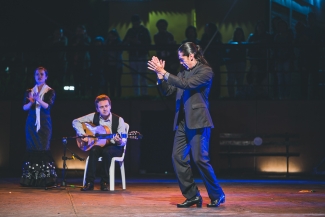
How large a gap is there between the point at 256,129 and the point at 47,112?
4.89 m

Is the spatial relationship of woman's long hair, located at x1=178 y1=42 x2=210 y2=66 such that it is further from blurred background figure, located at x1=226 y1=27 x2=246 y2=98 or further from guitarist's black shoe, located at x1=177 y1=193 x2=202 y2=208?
blurred background figure, located at x1=226 y1=27 x2=246 y2=98

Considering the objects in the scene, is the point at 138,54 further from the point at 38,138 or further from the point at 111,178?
the point at 111,178

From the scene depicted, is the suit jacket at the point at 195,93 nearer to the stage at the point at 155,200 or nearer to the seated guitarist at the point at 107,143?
the stage at the point at 155,200

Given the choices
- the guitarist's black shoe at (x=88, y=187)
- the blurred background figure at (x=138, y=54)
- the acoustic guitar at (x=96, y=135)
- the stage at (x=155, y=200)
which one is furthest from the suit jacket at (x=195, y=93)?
the blurred background figure at (x=138, y=54)

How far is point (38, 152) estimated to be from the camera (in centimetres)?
1127

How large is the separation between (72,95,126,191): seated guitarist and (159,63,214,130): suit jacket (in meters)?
2.41

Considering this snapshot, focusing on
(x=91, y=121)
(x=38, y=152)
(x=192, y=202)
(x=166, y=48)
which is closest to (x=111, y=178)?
(x=91, y=121)

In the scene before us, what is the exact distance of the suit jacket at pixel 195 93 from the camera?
823 cm

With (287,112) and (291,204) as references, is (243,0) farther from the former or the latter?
(291,204)

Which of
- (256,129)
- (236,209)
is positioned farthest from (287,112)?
(236,209)

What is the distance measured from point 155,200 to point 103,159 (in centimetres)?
177

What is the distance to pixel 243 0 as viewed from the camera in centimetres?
1659

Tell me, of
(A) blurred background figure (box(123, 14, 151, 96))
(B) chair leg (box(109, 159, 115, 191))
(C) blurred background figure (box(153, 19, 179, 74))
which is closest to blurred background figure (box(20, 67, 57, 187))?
(B) chair leg (box(109, 159, 115, 191))

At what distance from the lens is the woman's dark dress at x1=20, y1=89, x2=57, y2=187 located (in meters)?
11.2
